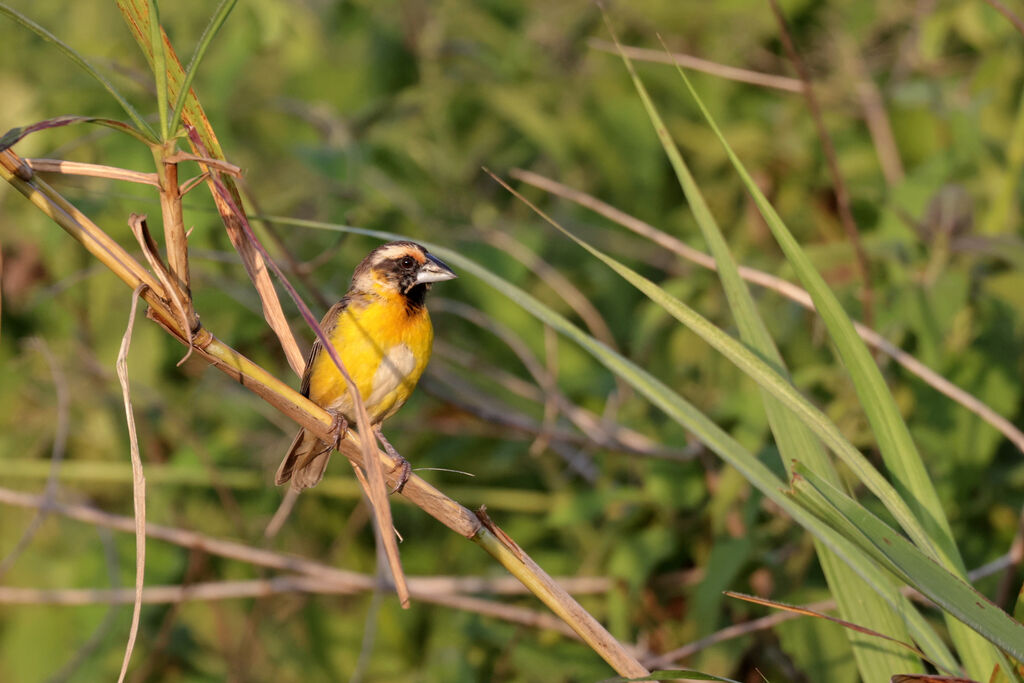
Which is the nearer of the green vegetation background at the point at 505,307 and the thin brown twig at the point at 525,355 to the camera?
the green vegetation background at the point at 505,307

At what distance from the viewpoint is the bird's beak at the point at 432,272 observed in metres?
2.89

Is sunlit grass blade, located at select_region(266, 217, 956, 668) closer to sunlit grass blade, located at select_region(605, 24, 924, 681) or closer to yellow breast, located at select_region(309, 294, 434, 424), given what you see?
sunlit grass blade, located at select_region(605, 24, 924, 681)

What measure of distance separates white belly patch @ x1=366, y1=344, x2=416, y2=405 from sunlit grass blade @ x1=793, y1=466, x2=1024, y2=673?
152 cm

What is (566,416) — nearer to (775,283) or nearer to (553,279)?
(553,279)

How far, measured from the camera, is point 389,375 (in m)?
2.71

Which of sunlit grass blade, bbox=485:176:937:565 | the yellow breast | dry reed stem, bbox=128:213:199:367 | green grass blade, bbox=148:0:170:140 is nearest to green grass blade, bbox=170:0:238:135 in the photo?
green grass blade, bbox=148:0:170:140

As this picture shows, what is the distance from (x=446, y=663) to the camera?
3.34m

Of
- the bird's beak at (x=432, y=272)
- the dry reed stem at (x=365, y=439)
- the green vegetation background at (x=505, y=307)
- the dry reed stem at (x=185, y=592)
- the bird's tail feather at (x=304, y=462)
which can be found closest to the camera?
the dry reed stem at (x=365, y=439)

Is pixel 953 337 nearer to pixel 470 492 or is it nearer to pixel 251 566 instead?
pixel 470 492

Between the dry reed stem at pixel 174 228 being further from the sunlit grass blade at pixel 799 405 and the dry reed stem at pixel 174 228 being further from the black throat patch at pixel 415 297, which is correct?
the black throat patch at pixel 415 297

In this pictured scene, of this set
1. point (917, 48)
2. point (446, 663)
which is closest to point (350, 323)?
point (446, 663)

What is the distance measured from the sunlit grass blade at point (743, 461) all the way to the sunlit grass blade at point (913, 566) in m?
0.09

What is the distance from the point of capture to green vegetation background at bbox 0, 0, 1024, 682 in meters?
3.24

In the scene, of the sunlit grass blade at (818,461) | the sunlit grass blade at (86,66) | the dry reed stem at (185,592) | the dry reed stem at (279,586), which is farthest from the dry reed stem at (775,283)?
the dry reed stem at (185,592)
